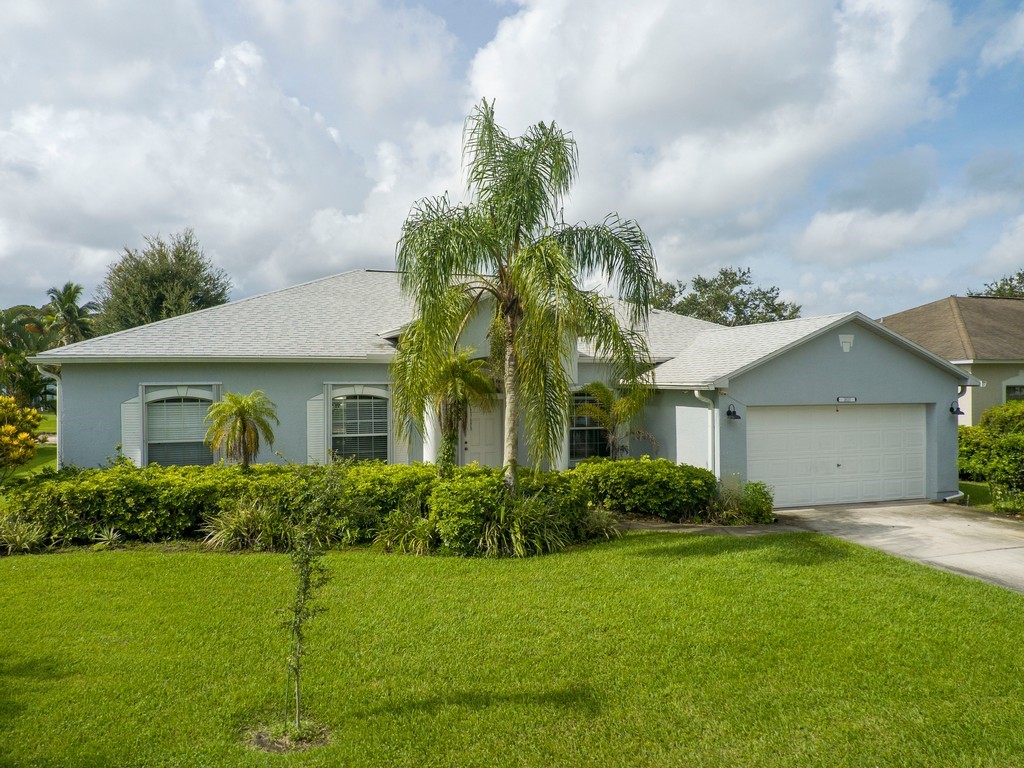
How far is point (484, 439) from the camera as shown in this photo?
47.4ft

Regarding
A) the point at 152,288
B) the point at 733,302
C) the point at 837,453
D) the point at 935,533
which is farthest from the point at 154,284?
the point at 733,302

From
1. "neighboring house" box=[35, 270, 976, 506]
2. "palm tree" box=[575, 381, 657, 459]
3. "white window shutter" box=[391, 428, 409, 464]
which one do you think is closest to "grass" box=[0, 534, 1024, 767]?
"neighboring house" box=[35, 270, 976, 506]

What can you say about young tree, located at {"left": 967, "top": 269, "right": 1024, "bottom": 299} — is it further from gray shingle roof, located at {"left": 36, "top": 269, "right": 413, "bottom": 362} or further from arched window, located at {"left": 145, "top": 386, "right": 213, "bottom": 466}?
arched window, located at {"left": 145, "top": 386, "right": 213, "bottom": 466}

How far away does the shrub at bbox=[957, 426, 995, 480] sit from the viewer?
1535 cm

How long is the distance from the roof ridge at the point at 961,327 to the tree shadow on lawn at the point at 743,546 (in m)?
12.7

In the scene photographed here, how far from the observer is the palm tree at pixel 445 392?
951 centimetres

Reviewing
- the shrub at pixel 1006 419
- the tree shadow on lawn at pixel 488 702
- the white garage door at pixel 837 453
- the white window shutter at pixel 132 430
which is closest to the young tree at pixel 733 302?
the shrub at pixel 1006 419

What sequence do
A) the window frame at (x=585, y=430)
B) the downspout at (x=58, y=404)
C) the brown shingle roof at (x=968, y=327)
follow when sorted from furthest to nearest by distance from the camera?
the brown shingle roof at (x=968, y=327) → the window frame at (x=585, y=430) → the downspout at (x=58, y=404)

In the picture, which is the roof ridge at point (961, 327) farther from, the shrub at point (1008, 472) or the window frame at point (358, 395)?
the window frame at point (358, 395)

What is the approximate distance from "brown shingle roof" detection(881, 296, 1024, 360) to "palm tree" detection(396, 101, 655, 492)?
596 inches

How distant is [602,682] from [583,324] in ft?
16.4

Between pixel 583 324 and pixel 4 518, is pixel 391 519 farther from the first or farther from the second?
pixel 4 518

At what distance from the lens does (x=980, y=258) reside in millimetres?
39531

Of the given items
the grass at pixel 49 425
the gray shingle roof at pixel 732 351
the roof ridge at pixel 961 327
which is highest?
the roof ridge at pixel 961 327
